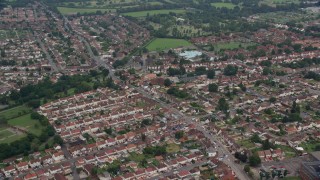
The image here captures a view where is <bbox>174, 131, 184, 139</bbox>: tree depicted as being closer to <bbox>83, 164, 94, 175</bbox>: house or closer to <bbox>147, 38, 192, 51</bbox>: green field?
<bbox>83, 164, 94, 175</bbox>: house

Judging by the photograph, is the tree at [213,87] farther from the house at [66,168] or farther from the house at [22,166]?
the house at [22,166]

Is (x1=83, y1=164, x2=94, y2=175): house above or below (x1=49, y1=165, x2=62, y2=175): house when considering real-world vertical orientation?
above

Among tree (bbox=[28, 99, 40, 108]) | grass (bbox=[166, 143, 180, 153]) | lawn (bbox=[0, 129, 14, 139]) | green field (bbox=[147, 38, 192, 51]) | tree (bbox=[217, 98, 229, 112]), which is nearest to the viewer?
grass (bbox=[166, 143, 180, 153])

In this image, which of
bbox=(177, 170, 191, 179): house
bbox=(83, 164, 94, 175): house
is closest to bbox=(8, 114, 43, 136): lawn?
bbox=(83, 164, 94, 175): house

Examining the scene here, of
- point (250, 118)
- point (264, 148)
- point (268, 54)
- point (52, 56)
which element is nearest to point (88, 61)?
point (52, 56)

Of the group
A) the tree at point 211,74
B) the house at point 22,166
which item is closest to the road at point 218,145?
the tree at point 211,74

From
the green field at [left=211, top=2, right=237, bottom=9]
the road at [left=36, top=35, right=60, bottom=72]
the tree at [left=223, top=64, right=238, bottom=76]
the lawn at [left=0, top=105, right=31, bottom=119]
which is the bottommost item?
the lawn at [left=0, top=105, right=31, bottom=119]

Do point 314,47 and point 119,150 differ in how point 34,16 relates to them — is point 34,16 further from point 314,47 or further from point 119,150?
point 119,150
